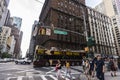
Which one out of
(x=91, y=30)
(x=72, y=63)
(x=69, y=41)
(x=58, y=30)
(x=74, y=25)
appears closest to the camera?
(x=58, y=30)

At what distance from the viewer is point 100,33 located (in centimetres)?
6981

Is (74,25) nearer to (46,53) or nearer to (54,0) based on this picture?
(54,0)

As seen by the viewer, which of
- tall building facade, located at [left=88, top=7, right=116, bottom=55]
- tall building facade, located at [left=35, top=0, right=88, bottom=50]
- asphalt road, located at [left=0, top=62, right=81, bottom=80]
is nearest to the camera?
asphalt road, located at [left=0, top=62, right=81, bottom=80]

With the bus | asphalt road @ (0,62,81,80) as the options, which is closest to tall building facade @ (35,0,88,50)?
the bus

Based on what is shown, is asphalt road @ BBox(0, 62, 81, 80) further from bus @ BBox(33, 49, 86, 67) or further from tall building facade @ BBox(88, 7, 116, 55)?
tall building facade @ BBox(88, 7, 116, 55)

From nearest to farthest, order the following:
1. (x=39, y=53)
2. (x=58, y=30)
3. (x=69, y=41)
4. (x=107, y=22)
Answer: (x=58, y=30), (x=39, y=53), (x=69, y=41), (x=107, y=22)

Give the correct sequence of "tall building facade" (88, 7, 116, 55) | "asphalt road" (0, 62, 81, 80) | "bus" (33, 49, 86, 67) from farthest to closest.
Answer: "tall building facade" (88, 7, 116, 55) → "bus" (33, 49, 86, 67) → "asphalt road" (0, 62, 81, 80)

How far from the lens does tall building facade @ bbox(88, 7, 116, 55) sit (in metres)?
64.7

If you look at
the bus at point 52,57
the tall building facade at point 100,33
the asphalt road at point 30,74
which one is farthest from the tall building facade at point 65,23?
the asphalt road at point 30,74

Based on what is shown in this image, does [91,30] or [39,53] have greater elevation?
[91,30]

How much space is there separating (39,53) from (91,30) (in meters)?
46.5

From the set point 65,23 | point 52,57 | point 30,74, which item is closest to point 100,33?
point 65,23

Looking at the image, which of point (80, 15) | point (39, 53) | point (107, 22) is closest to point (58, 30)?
point (39, 53)

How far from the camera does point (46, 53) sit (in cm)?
2608
